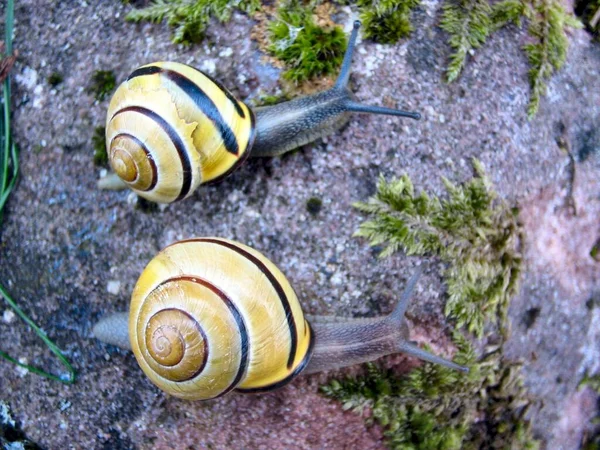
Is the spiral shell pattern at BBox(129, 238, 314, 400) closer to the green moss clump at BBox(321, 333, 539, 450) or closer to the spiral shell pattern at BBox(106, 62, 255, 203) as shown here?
the spiral shell pattern at BBox(106, 62, 255, 203)

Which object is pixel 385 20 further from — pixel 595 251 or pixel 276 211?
pixel 595 251

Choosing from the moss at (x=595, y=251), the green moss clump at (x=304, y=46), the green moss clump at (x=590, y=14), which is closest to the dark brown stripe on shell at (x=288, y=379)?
the green moss clump at (x=304, y=46)

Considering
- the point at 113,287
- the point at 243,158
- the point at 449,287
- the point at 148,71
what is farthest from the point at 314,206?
the point at 113,287

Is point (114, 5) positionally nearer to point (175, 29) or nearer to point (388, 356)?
point (175, 29)

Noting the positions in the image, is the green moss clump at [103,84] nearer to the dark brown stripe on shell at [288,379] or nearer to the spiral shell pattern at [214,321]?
the spiral shell pattern at [214,321]

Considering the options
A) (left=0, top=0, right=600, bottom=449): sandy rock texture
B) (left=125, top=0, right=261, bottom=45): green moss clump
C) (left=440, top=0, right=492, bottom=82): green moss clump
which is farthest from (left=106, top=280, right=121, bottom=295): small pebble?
(left=440, top=0, right=492, bottom=82): green moss clump
